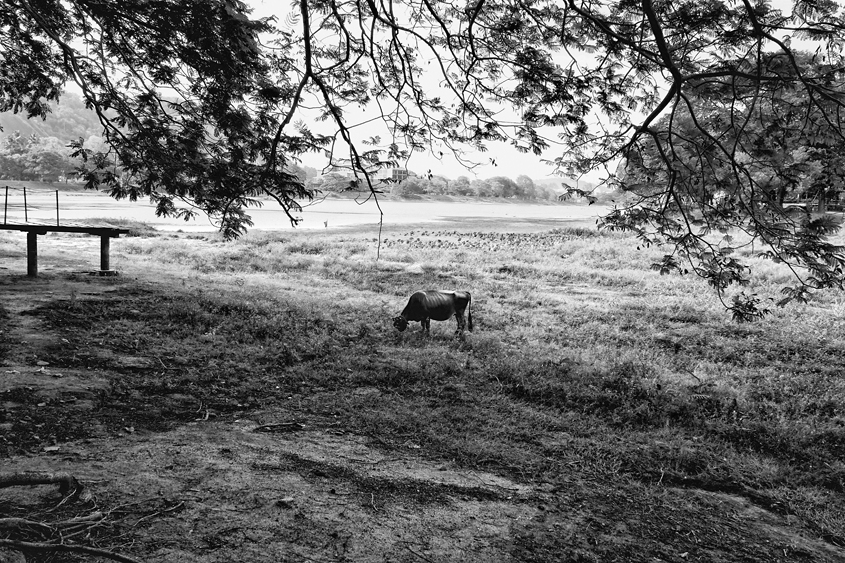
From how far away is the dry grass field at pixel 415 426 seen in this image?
4363 millimetres

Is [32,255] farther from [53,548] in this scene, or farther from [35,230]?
[53,548]

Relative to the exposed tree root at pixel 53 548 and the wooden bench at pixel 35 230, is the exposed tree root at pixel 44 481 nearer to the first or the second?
the exposed tree root at pixel 53 548

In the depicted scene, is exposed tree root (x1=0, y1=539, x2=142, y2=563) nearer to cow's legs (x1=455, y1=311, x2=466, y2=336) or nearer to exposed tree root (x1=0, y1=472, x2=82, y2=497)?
exposed tree root (x1=0, y1=472, x2=82, y2=497)

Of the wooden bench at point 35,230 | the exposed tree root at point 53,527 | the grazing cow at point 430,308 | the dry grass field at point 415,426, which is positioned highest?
the wooden bench at point 35,230

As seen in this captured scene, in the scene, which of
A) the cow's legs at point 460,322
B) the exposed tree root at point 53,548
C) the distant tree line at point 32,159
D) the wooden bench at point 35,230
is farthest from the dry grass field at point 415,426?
the distant tree line at point 32,159

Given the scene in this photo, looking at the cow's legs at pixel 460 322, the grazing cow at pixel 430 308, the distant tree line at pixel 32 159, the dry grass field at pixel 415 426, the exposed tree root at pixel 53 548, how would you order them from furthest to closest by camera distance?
the distant tree line at pixel 32 159 → the cow's legs at pixel 460 322 → the grazing cow at pixel 430 308 → the dry grass field at pixel 415 426 → the exposed tree root at pixel 53 548

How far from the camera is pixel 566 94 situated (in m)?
6.75

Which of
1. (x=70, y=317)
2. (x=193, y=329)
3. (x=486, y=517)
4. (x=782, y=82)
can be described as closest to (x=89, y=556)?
(x=486, y=517)

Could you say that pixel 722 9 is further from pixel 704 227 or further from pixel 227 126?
pixel 227 126

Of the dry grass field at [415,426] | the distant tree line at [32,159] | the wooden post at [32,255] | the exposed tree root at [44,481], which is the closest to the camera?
the exposed tree root at [44,481]

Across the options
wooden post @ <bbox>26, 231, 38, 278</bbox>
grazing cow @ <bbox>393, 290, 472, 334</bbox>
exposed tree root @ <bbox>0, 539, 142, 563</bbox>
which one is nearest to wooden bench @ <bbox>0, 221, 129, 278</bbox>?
wooden post @ <bbox>26, 231, 38, 278</bbox>

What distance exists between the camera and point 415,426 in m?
6.59

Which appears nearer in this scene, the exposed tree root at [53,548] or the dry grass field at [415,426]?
the exposed tree root at [53,548]

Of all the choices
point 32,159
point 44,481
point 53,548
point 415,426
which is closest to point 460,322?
point 415,426
